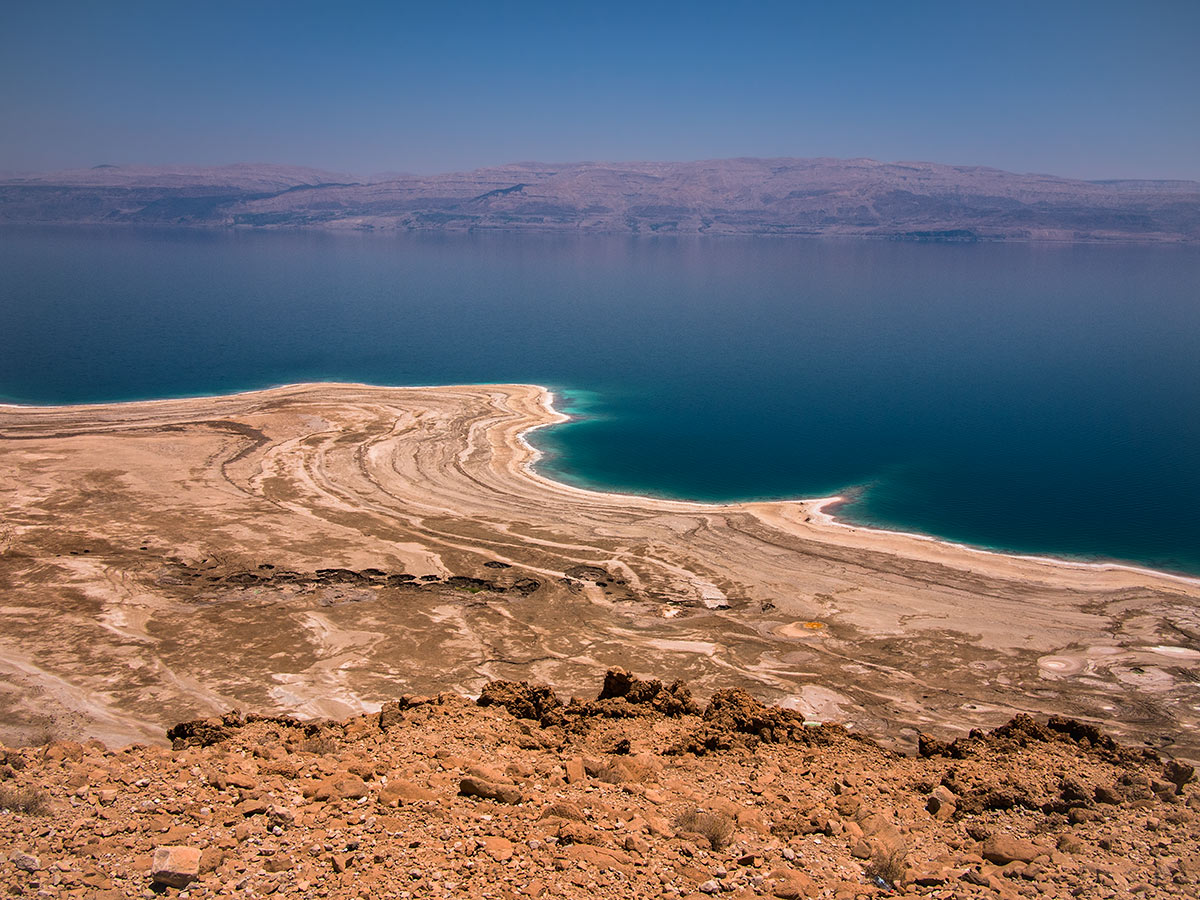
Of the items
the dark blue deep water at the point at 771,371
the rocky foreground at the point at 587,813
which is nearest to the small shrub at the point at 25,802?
the rocky foreground at the point at 587,813

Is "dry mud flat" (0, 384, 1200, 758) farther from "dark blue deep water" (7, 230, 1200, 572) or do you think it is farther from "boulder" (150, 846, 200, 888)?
"boulder" (150, 846, 200, 888)

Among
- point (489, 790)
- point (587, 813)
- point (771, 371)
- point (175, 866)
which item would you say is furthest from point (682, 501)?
point (771, 371)

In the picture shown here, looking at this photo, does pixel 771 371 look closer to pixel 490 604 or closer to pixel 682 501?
pixel 682 501

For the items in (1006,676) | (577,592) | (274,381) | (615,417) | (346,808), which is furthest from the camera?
(274,381)

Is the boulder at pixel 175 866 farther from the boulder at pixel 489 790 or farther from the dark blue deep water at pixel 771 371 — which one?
the dark blue deep water at pixel 771 371

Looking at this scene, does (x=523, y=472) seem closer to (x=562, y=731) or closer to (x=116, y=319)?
(x=562, y=731)

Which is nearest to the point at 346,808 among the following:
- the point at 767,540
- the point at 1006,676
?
the point at 1006,676
